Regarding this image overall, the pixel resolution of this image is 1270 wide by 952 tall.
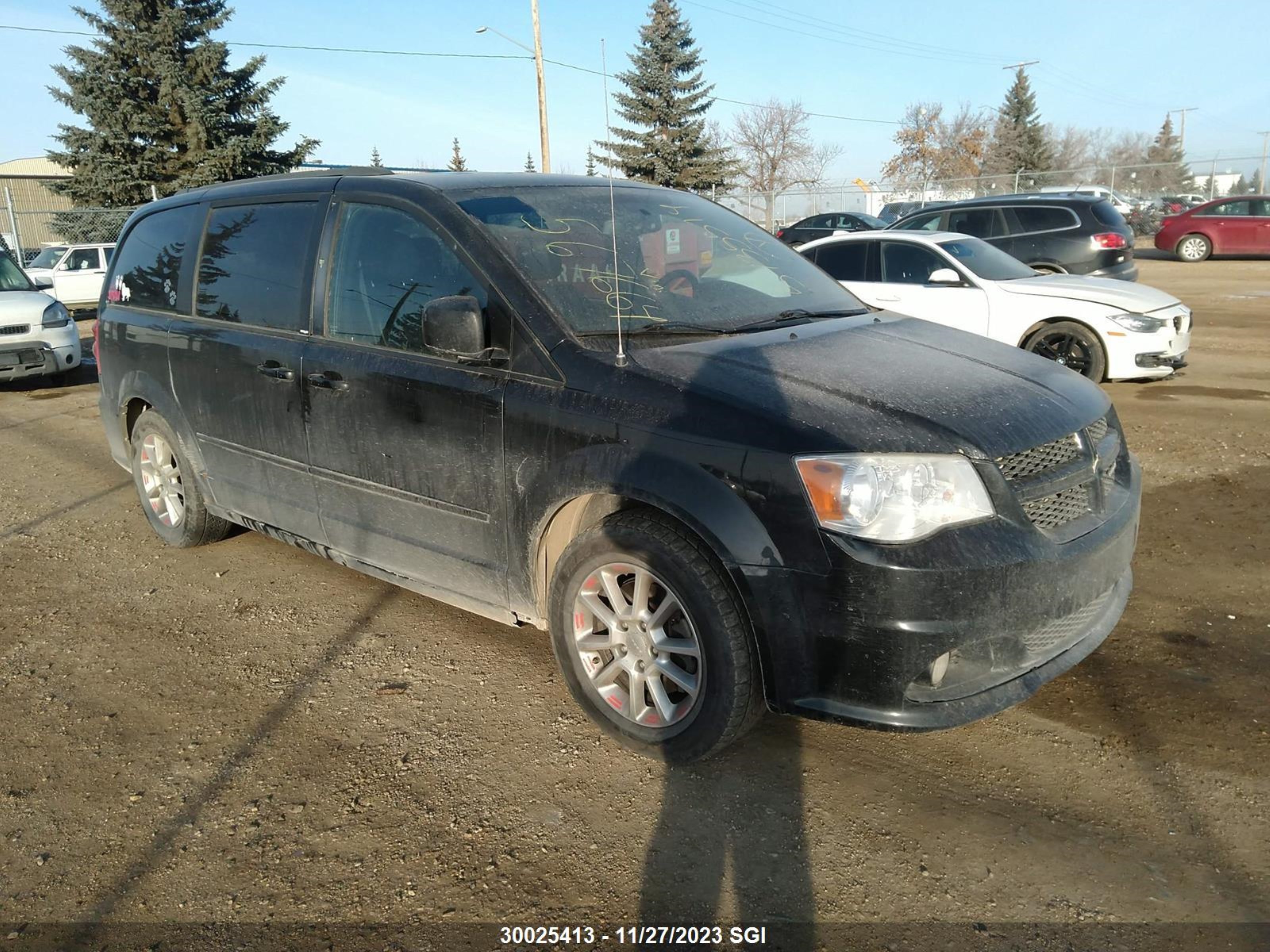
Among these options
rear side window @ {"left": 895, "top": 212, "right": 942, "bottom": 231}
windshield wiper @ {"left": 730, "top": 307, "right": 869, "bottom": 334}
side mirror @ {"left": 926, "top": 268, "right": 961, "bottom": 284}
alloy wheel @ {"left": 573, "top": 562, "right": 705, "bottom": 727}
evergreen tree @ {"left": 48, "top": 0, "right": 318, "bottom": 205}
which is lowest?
alloy wheel @ {"left": 573, "top": 562, "right": 705, "bottom": 727}

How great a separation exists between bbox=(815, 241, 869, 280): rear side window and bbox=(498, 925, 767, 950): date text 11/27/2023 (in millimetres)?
7950

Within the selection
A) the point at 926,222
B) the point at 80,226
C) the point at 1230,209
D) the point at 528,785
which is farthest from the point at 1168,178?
the point at 528,785

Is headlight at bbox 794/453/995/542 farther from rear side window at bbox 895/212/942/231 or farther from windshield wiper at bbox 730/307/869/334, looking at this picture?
rear side window at bbox 895/212/942/231

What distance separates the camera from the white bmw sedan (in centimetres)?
841

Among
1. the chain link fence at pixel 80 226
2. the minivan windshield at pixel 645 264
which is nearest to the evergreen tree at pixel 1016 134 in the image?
the chain link fence at pixel 80 226

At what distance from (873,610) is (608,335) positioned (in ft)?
4.35

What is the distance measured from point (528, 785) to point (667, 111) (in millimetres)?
41870

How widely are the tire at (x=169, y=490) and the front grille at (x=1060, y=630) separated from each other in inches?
157

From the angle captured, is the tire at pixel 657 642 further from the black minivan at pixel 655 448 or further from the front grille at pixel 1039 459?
the front grille at pixel 1039 459

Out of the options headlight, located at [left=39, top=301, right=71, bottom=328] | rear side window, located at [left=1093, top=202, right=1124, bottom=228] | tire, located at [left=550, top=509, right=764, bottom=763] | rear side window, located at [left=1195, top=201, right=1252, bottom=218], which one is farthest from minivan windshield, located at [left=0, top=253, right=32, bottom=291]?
rear side window, located at [left=1195, top=201, right=1252, bottom=218]

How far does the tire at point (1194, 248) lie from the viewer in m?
23.5

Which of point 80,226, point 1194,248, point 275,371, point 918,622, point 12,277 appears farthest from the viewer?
point 80,226

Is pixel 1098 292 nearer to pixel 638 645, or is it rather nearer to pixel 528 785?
pixel 638 645

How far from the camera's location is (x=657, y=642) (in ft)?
9.95
